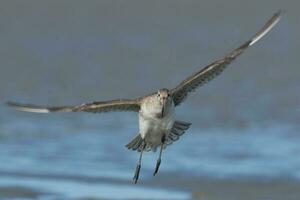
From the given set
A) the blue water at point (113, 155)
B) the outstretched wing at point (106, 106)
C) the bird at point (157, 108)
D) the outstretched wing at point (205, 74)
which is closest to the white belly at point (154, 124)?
the bird at point (157, 108)

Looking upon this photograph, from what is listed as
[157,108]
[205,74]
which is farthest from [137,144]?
[205,74]

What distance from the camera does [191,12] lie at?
80.5 feet

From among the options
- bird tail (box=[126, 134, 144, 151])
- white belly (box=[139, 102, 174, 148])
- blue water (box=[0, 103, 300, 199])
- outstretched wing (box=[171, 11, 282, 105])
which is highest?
blue water (box=[0, 103, 300, 199])

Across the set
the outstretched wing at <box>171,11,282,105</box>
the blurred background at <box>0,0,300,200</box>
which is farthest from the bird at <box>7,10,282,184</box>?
the blurred background at <box>0,0,300,200</box>

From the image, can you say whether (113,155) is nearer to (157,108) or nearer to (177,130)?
(177,130)

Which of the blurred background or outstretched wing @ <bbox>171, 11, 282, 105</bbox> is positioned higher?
the blurred background

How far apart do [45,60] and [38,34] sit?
1.59 metres

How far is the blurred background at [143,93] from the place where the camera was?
51.0 feet

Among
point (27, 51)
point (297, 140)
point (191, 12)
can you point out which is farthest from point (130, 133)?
point (191, 12)

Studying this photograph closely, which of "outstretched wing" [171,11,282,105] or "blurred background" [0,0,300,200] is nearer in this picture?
"outstretched wing" [171,11,282,105]

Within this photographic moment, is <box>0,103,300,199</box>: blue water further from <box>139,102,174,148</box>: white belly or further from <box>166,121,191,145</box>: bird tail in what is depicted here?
<box>139,102,174,148</box>: white belly

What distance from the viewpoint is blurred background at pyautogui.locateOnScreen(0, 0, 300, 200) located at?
1555cm

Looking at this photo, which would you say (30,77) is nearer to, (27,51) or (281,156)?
(27,51)

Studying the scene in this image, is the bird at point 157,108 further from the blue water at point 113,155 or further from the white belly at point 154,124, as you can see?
the blue water at point 113,155
